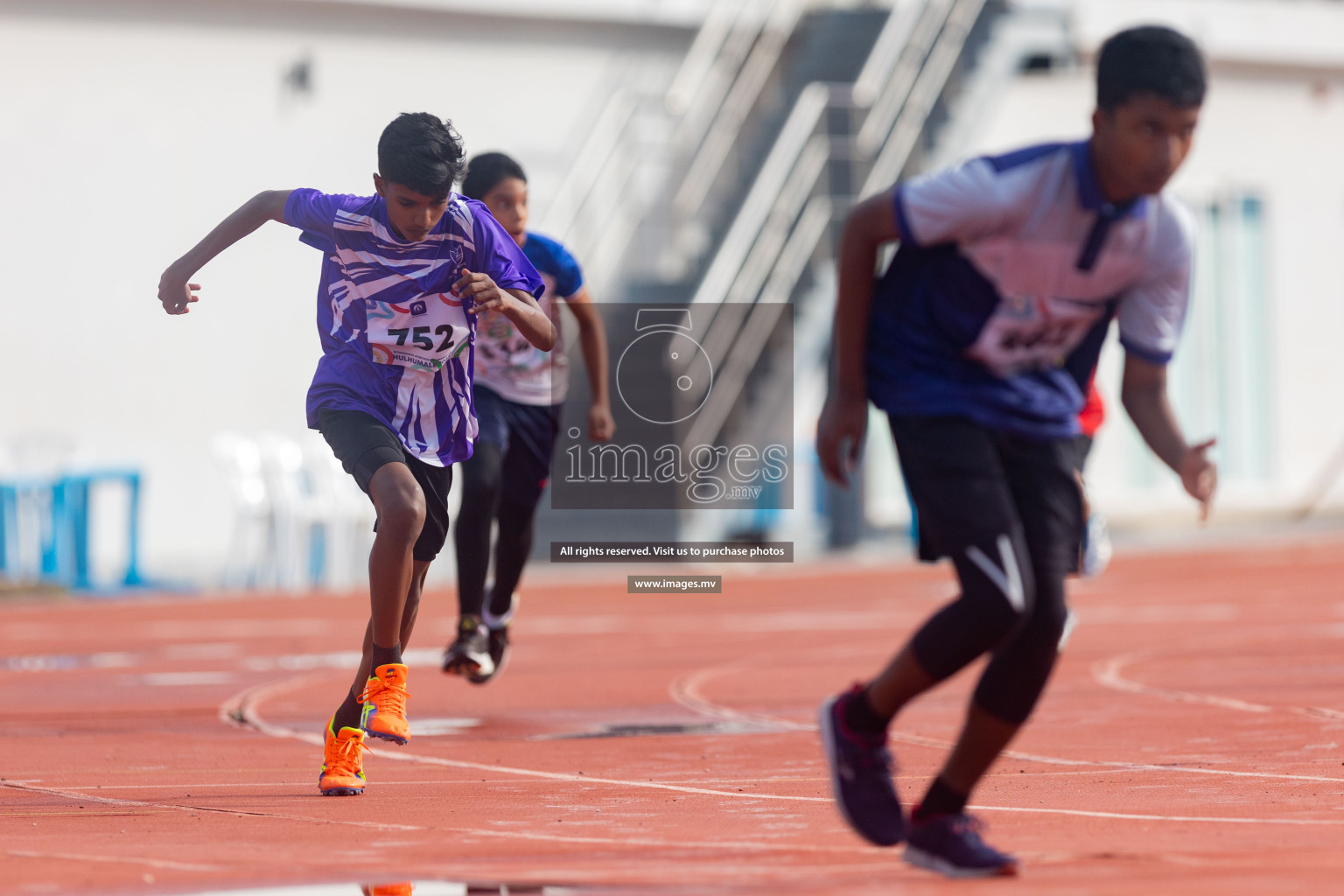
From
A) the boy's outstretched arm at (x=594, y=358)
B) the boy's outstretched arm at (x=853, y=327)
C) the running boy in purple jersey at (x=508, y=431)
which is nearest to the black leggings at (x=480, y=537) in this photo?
the running boy in purple jersey at (x=508, y=431)

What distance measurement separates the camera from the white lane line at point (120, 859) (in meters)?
4.68

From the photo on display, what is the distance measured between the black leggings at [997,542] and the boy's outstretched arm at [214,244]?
2314 millimetres

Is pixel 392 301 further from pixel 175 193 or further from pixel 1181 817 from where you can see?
pixel 175 193

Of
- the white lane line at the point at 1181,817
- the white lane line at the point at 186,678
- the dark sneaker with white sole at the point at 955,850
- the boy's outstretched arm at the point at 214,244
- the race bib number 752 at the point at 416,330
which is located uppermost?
the boy's outstretched arm at the point at 214,244

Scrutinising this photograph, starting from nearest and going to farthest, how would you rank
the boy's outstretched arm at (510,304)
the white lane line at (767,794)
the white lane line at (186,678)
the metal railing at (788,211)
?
1. the white lane line at (767,794)
2. the boy's outstretched arm at (510,304)
3. the white lane line at (186,678)
4. the metal railing at (788,211)

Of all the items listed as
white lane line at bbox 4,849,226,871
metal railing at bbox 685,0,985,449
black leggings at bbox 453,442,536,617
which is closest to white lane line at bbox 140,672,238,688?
black leggings at bbox 453,442,536,617

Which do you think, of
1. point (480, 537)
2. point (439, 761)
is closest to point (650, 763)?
point (439, 761)

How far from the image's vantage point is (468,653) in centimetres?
829

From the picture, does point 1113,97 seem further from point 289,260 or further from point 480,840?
point 289,260

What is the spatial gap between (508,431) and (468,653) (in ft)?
3.03

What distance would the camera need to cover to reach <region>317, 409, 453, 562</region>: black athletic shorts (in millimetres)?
6000

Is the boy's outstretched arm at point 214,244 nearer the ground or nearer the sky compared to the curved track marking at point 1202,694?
nearer the sky

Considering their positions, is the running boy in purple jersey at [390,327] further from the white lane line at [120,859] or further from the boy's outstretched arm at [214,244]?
the white lane line at [120,859]

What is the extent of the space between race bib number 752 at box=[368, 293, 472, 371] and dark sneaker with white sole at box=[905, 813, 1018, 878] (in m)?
2.26
